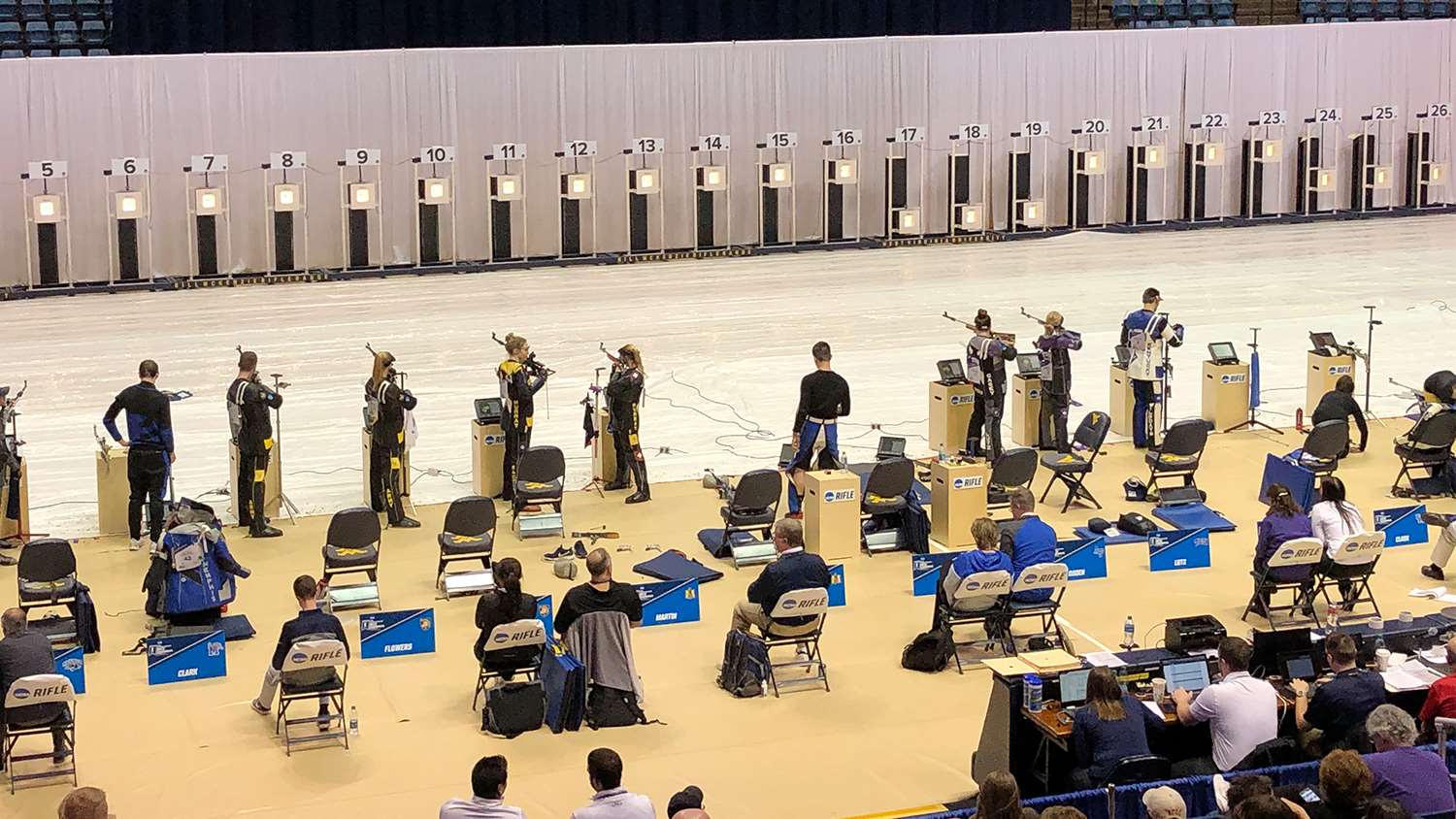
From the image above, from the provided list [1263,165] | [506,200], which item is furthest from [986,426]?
[1263,165]

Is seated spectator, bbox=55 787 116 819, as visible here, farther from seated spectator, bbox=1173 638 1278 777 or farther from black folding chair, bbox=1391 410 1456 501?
black folding chair, bbox=1391 410 1456 501

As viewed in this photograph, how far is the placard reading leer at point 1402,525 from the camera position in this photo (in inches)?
625

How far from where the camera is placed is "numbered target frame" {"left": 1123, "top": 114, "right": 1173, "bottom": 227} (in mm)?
37219

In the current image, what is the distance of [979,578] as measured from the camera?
42.8ft

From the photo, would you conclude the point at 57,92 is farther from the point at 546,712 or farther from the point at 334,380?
the point at 546,712

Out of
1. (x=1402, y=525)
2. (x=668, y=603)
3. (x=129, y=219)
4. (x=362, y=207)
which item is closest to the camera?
(x=668, y=603)

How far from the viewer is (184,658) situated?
43.5 feet

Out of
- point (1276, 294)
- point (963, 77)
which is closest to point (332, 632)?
point (1276, 294)

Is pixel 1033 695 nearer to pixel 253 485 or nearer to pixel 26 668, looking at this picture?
pixel 26 668

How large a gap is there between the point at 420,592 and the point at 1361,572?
7.47 metres

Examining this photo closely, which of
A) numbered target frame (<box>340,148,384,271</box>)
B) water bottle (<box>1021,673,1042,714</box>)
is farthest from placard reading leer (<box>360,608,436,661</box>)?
numbered target frame (<box>340,148,384,271</box>)

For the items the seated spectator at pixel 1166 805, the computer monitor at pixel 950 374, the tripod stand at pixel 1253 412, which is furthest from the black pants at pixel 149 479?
the tripod stand at pixel 1253 412

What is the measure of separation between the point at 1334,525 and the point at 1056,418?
5.38 metres

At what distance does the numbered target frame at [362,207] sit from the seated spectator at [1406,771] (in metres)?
25.4
